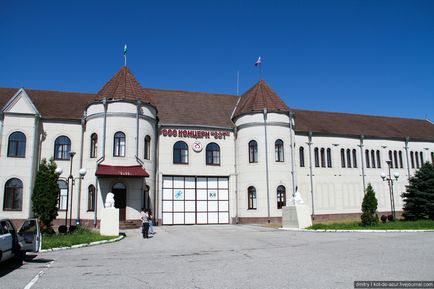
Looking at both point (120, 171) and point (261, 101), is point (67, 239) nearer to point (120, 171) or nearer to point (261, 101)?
point (120, 171)

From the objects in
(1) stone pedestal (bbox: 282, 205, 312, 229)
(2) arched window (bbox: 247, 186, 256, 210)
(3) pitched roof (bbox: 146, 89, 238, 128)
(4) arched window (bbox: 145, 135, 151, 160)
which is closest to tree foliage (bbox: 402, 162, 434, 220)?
(1) stone pedestal (bbox: 282, 205, 312, 229)

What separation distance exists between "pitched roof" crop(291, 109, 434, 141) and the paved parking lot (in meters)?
21.4

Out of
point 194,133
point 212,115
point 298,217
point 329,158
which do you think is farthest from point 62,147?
point 329,158

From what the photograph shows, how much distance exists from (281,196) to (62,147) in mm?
17933

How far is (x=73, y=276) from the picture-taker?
10352 millimetres

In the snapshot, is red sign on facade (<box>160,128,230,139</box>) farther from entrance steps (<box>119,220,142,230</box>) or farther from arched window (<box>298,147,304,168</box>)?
entrance steps (<box>119,220,142,230</box>)

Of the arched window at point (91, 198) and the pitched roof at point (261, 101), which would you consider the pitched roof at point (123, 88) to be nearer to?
the arched window at point (91, 198)

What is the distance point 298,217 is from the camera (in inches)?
981

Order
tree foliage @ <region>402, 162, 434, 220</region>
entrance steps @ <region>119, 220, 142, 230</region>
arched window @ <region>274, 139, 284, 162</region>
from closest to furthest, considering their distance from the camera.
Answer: entrance steps @ <region>119, 220, 142, 230</region>
tree foliage @ <region>402, 162, 434, 220</region>
arched window @ <region>274, 139, 284, 162</region>

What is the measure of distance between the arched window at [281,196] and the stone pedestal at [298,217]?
5557 millimetres

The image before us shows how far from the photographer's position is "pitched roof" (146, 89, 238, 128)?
33.2 metres

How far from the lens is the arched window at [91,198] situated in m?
28.2

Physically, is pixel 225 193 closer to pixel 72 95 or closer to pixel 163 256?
pixel 72 95

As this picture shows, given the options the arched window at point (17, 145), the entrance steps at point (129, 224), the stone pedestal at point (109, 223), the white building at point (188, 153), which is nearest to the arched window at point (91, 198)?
the white building at point (188, 153)
